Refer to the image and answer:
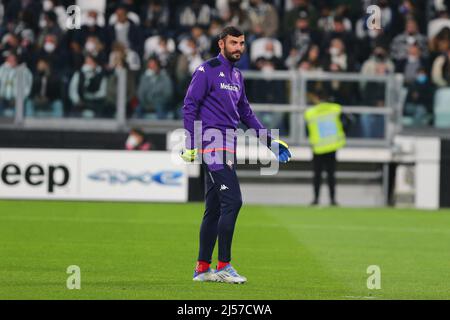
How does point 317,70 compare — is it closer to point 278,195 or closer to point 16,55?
point 278,195

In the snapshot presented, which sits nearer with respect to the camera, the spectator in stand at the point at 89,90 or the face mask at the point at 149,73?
the spectator in stand at the point at 89,90

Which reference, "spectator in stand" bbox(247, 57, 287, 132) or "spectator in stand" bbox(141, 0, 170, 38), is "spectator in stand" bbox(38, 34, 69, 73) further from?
"spectator in stand" bbox(247, 57, 287, 132)

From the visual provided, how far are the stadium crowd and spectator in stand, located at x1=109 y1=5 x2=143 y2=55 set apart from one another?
0.02 metres

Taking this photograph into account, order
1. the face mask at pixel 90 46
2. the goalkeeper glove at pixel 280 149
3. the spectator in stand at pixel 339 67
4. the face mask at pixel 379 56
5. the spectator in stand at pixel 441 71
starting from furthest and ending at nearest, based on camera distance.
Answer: the face mask at pixel 379 56, the spectator in stand at pixel 441 71, the face mask at pixel 90 46, the spectator in stand at pixel 339 67, the goalkeeper glove at pixel 280 149

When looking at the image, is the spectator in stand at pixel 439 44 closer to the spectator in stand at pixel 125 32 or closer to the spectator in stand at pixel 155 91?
the spectator in stand at pixel 155 91

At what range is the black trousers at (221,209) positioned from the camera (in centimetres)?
1130

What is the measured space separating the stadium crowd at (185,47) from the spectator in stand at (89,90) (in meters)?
0.02

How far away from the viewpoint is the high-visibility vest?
24.6 metres

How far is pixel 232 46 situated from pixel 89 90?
13.6 meters

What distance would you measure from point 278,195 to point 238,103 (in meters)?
14.1

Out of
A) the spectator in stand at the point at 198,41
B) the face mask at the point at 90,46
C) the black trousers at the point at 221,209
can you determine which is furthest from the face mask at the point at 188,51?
the black trousers at the point at 221,209

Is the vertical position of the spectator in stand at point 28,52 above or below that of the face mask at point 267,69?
above

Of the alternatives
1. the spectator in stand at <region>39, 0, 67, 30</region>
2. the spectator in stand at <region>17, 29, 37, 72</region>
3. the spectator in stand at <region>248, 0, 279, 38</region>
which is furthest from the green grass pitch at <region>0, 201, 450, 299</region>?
the spectator in stand at <region>39, 0, 67, 30</region>

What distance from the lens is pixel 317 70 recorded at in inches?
1006
